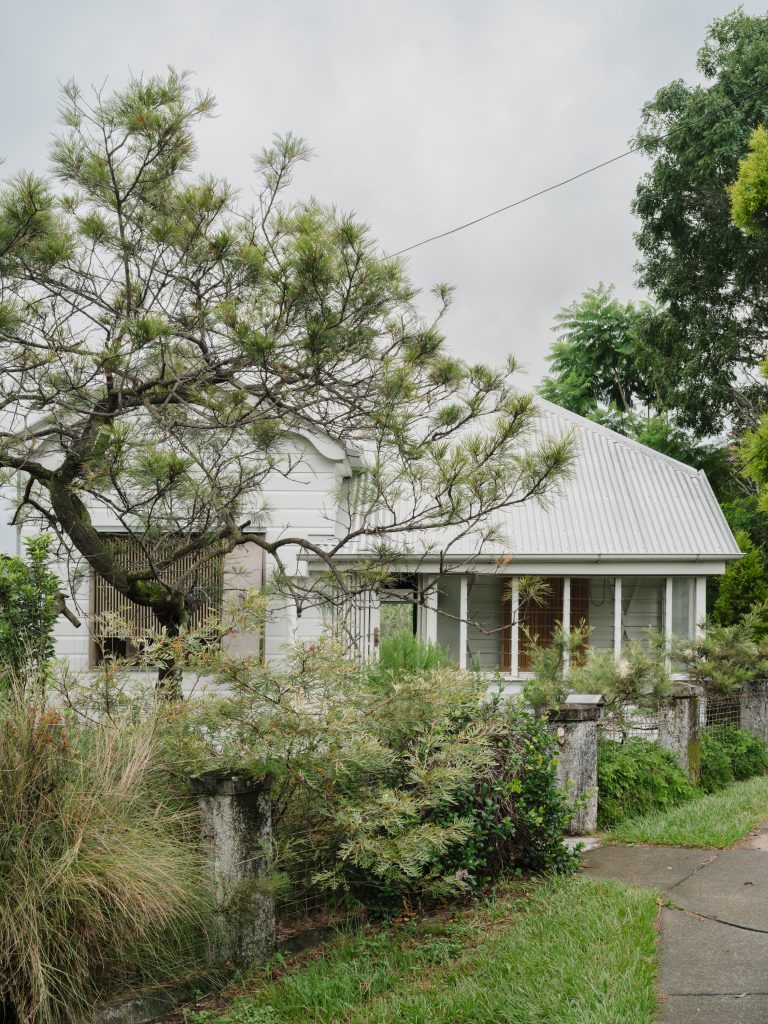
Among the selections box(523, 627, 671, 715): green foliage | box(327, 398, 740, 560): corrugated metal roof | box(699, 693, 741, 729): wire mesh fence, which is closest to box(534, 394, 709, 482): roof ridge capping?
box(327, 398, 740, 560): corrugated metal roof

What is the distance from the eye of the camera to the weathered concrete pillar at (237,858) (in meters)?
4.43

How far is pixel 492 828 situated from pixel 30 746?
2800mm

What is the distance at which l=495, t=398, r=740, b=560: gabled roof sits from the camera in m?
14.7

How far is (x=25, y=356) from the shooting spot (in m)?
6.21

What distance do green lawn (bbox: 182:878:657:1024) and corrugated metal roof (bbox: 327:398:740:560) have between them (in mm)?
8892

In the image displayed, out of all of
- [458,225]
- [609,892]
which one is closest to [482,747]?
[609,892]

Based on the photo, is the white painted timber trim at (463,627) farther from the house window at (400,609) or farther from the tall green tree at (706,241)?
the tall green tree at (706,241)

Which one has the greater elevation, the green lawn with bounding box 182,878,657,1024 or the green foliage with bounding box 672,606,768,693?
the green foliage with bounding box 672,606,768,693

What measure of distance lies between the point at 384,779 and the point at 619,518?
36.4 ft

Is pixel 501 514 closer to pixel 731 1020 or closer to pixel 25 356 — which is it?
pixel 25 356

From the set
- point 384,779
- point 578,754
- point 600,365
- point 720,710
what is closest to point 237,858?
point 384,779

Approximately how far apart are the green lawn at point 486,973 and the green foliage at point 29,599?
4672mm

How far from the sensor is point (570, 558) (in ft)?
47.9

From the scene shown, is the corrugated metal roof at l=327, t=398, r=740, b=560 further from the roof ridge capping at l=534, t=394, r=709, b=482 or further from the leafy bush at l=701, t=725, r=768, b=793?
the leafy bush at l=701, t=725, r=768, b=793
